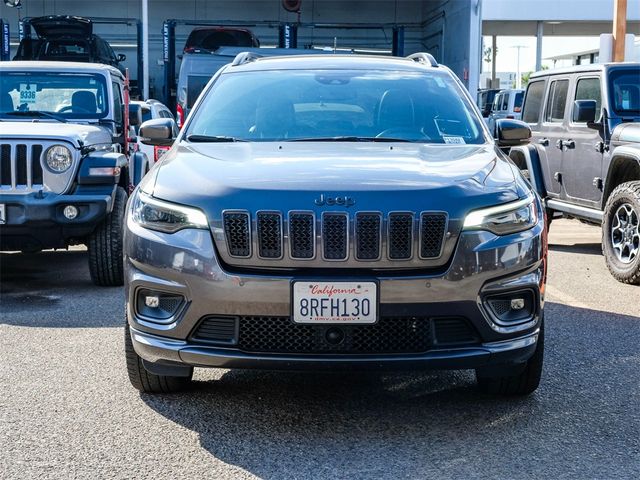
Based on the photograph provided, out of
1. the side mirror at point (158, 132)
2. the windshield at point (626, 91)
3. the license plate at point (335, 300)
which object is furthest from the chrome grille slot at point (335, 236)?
the windshield at point (626, 91)

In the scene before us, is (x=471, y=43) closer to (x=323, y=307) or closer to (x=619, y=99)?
(x=619, y=99)

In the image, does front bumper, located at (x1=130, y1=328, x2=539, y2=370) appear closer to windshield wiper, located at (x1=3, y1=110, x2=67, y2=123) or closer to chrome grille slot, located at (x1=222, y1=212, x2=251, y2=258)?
chrome grille slot, located at (x1=222, y1=212, x2=251, y2=258)

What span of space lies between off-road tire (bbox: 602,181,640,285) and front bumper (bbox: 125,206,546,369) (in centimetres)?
408

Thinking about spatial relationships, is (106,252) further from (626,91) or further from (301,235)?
(626,91)

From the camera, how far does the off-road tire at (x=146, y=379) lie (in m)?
4.40

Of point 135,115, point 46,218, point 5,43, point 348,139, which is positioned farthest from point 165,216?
point 5,43

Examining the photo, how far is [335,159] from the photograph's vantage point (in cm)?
423

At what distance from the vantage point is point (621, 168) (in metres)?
8.34

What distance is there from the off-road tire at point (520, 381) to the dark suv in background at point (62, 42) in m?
18.4

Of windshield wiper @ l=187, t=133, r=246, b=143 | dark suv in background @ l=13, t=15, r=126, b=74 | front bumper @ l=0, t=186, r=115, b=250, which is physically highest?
dark suv in background @ l=13, t=15, r=126, b=74

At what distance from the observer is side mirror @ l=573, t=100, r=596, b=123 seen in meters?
8.42

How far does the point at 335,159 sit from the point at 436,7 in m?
27.5

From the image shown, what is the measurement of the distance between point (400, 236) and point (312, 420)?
3.26ft

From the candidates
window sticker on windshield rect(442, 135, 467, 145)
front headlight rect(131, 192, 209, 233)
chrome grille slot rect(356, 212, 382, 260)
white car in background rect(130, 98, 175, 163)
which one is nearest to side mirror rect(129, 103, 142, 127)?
white car in background rect(130, 98, 175, 163)
